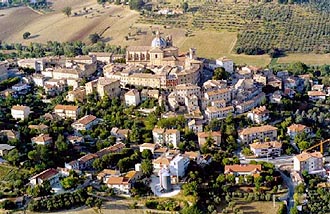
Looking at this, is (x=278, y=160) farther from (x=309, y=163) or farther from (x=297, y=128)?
(x=297, y=128)

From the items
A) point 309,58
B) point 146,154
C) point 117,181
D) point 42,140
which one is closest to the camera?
point 117,181

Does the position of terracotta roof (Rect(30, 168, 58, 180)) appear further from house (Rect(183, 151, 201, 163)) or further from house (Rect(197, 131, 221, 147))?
house (Rect(197, 131, 221, 147))

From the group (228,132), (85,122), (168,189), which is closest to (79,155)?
(85,122)

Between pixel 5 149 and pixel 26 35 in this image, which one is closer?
pixel 5 149

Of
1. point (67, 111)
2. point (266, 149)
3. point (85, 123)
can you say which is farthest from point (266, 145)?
point (67, 111)

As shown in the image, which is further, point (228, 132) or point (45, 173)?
point (228, 132)

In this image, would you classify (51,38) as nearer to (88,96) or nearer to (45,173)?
(88,96)
